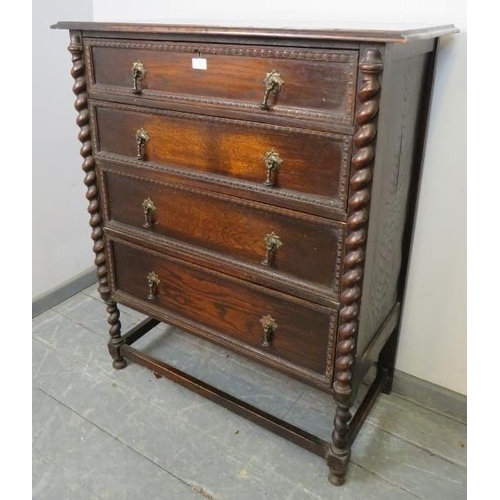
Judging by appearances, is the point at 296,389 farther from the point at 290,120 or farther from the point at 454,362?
the point at 290,120

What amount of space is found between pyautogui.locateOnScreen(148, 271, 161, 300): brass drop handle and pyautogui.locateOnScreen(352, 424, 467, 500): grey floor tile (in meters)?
0.82

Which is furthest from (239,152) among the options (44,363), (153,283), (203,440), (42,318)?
(42,318)

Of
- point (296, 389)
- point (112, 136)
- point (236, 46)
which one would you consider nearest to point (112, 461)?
point (296, 389)

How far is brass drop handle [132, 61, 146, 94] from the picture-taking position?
1413 mm

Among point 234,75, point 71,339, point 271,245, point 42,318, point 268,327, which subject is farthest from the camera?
point 42,318

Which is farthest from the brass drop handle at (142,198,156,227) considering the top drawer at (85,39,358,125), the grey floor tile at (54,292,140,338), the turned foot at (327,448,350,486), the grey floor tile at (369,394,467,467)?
the grey floor tile at (369,394,467,467)

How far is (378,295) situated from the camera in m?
1.49

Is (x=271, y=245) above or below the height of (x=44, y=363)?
above

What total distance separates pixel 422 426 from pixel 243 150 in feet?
3.67

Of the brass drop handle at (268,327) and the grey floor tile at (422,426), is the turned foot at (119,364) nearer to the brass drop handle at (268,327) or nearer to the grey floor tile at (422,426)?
the brass drop handle at (268,327)

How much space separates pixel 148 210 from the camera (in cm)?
160

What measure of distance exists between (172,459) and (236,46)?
122cm

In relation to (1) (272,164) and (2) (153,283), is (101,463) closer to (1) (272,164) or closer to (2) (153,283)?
(2) (153,283)

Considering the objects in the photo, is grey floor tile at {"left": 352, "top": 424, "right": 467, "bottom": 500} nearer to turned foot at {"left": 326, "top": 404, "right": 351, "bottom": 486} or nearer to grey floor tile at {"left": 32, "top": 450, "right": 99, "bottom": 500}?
Answer: turned foot at {"left": 326, "top": 404, "right": 351, "bottom": 486}
